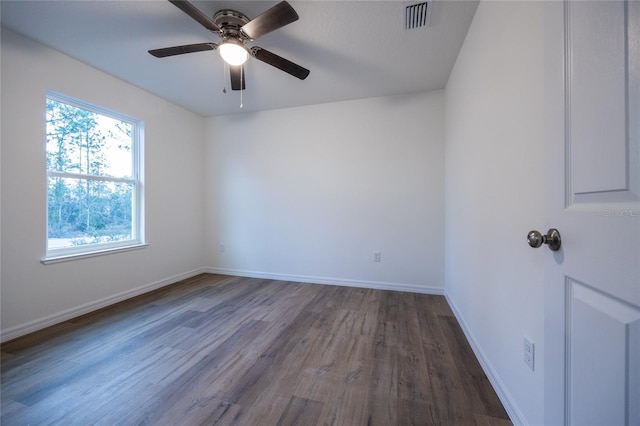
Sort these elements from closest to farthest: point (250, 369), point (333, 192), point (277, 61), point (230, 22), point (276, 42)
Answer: point (250, 369), point (230, 22), point (277, 61), point (276, 42), point (333, 192)

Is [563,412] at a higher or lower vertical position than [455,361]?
higher

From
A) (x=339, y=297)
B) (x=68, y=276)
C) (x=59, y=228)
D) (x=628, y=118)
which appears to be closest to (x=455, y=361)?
(x=339, y=297)

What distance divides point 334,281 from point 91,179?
3144mm

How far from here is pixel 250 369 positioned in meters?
1.60

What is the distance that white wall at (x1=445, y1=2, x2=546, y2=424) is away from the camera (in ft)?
3.33

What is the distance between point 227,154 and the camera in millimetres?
3785

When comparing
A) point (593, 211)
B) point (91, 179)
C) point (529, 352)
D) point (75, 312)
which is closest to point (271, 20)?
point (593, 211)

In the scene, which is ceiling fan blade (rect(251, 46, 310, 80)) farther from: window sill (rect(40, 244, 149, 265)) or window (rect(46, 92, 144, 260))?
window sill (rect(40, 244, 149, 265))

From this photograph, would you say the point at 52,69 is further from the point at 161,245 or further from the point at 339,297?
the point at 339,297

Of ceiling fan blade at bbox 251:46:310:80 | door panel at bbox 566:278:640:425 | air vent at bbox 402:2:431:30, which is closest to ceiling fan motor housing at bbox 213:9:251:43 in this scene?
ceiling fan blade at bbox 251:46:310:80

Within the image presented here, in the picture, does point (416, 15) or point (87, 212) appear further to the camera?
point (87, 212)

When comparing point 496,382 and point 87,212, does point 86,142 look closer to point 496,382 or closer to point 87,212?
point 87,212

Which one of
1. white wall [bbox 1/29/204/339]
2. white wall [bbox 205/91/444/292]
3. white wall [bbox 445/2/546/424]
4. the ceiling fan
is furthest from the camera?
white wall [bbox 205/91/444/292]

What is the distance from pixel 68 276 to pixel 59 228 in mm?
489
